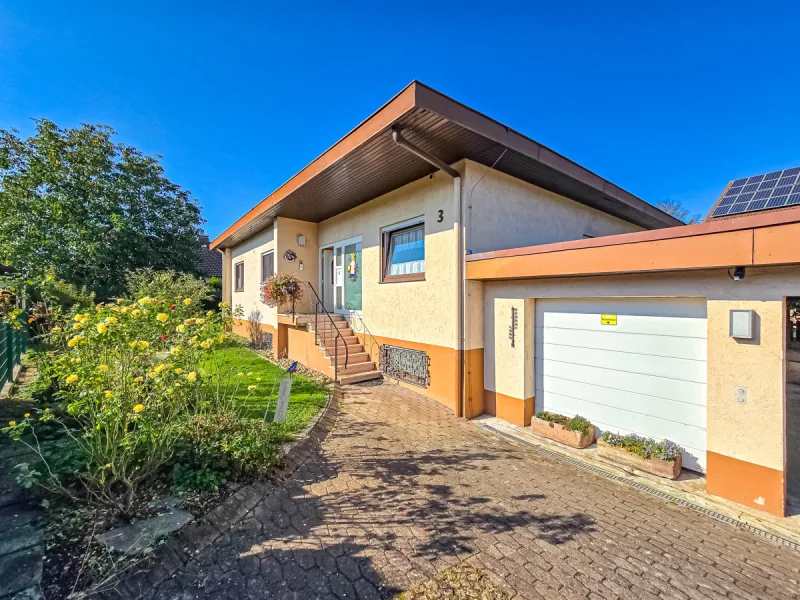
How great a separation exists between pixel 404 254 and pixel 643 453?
5.42 m

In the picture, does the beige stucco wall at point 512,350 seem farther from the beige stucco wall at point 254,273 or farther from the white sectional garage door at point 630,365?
the beige stucco wall at point 254,273

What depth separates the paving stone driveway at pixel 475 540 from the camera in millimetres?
2426

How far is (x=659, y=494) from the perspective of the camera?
383 centimetres

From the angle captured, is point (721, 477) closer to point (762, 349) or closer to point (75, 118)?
point (762, 349)

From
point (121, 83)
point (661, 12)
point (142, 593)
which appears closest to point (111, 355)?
point (142, 593)

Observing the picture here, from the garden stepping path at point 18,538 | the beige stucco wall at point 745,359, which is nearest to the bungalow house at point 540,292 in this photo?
the beige stucco wall at point 745,359

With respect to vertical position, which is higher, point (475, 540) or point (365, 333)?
point (365, 333)

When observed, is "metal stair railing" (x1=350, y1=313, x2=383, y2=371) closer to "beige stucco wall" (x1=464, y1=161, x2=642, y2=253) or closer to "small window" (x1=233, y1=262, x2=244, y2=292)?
"beige stucco wall" (x1=464, y1=161, x2=642, y2=253)

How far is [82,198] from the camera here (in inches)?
648

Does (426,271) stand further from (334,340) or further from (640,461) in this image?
(640,461)

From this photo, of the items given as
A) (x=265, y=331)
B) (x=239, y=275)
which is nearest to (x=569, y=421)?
(x=265, y=331)

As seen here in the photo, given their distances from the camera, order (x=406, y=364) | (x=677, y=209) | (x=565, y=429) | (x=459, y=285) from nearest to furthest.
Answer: (x=565, y=429), (x=459, y=285), (x=406, y=364), (x=677, y=209)

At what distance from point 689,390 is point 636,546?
225cm

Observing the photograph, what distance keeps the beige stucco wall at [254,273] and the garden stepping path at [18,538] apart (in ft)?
23.6
